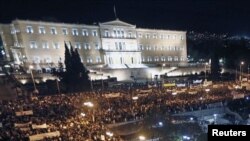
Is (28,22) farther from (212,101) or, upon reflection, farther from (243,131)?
(243,131)

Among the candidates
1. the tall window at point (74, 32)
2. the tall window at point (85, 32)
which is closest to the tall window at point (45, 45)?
the tall window at point (74, 32)

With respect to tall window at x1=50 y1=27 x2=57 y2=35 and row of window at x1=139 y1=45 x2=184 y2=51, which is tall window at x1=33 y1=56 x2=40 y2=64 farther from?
row of window at x1=139 y1=45 x2=184 y2=51

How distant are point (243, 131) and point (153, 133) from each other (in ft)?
70.1

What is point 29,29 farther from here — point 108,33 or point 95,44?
point 108,33

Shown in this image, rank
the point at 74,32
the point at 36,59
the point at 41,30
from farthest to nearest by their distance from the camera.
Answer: the point at 74,32 → the point at 41,30 → the point at 36,59

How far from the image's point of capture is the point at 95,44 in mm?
65062

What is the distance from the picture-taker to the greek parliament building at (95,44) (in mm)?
55250

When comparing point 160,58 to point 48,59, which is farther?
point 160,58

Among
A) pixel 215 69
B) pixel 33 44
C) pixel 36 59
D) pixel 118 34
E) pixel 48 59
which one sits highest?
pixel 118 34

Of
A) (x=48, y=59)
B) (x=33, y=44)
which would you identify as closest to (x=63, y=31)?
(x=48, y=59)

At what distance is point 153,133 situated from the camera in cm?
2459

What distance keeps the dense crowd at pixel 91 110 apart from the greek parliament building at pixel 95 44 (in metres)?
28.0

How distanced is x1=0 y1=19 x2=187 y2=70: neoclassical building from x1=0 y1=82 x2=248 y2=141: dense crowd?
1193 inches

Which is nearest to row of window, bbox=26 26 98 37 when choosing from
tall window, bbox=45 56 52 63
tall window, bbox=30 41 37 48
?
tall window, bbox=30 41 37 48
